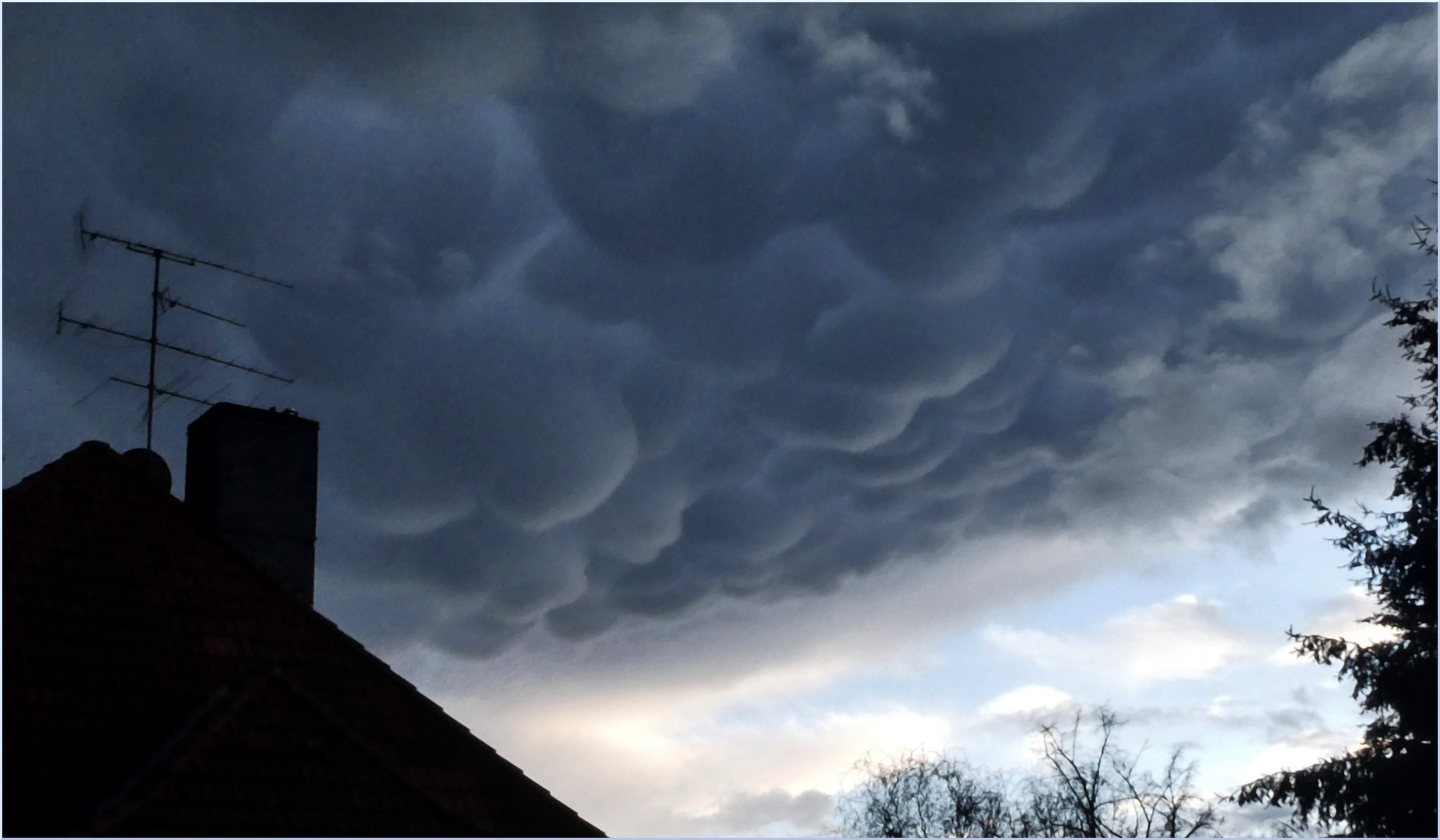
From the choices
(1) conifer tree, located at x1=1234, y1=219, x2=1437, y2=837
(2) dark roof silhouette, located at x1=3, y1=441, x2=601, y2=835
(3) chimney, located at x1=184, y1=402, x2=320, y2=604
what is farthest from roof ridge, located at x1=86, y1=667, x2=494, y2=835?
(1) conifer tree, located at x1=1234, y1=219, x2=1437, y2=837

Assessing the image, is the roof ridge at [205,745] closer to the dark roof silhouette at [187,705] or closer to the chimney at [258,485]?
the dark roof silhouette at [187,705]

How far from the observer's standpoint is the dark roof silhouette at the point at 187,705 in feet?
39.3

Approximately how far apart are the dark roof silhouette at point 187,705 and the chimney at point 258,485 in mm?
1793

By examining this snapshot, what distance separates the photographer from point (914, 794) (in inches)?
1922

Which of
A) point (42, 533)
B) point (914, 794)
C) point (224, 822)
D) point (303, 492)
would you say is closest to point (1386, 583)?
point (303, 492)

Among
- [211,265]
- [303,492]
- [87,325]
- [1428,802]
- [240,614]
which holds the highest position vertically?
[211,265]

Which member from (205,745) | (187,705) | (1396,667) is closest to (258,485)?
(187,705)

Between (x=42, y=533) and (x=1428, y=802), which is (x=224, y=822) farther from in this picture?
A: (x=1428, y=802)

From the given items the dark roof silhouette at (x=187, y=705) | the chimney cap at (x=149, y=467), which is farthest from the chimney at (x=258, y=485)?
the dark roof silhouette at (x=187, y=705)

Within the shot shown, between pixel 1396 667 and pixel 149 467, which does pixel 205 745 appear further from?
pixel 1396 667

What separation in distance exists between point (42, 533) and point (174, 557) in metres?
1.54

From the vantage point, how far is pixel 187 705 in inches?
537

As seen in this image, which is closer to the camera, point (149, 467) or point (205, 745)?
point (205, 745)

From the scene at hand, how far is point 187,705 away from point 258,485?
187 inches
